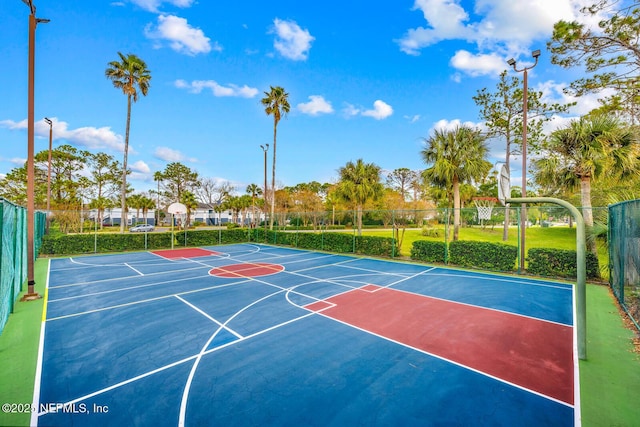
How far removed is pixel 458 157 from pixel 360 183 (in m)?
6.87

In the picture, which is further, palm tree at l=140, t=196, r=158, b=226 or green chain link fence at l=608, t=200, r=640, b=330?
palm tree at l=140, t=196, r=158, b=226

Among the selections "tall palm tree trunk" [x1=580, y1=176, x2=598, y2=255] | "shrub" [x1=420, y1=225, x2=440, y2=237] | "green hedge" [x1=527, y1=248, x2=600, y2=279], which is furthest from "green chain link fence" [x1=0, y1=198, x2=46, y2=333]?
"shrub" [x1=420, y1=225, x2=440, y2=237]

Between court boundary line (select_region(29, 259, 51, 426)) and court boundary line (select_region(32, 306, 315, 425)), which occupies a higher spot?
court boundary line (select_region(32, 306, 315, 425))

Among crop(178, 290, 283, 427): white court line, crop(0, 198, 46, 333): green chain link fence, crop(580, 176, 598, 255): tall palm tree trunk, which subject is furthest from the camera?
crop(580, 176, 598, 255): tall palm tree trunk

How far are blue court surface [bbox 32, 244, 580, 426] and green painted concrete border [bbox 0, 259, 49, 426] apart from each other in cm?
16

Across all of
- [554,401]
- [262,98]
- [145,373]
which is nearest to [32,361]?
[145,373]

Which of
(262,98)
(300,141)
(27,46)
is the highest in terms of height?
(262,98)

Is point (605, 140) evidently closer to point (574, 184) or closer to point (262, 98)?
point (574, 184)

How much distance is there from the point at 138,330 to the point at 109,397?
250 centimetres

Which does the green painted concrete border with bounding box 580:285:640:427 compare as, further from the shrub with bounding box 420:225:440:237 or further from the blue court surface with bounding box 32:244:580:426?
the shrub with bounding box 420:225:440:237

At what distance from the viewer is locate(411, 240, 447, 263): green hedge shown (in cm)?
1416

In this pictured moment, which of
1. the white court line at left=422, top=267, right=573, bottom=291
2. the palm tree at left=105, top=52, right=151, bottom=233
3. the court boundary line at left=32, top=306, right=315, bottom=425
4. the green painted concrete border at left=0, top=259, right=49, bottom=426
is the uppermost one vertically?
the palm tree at left=105, top=52, right=151, bottom=233

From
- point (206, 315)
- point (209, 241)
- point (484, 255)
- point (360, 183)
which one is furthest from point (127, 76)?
point (484, 255)

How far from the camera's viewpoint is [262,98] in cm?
2719
